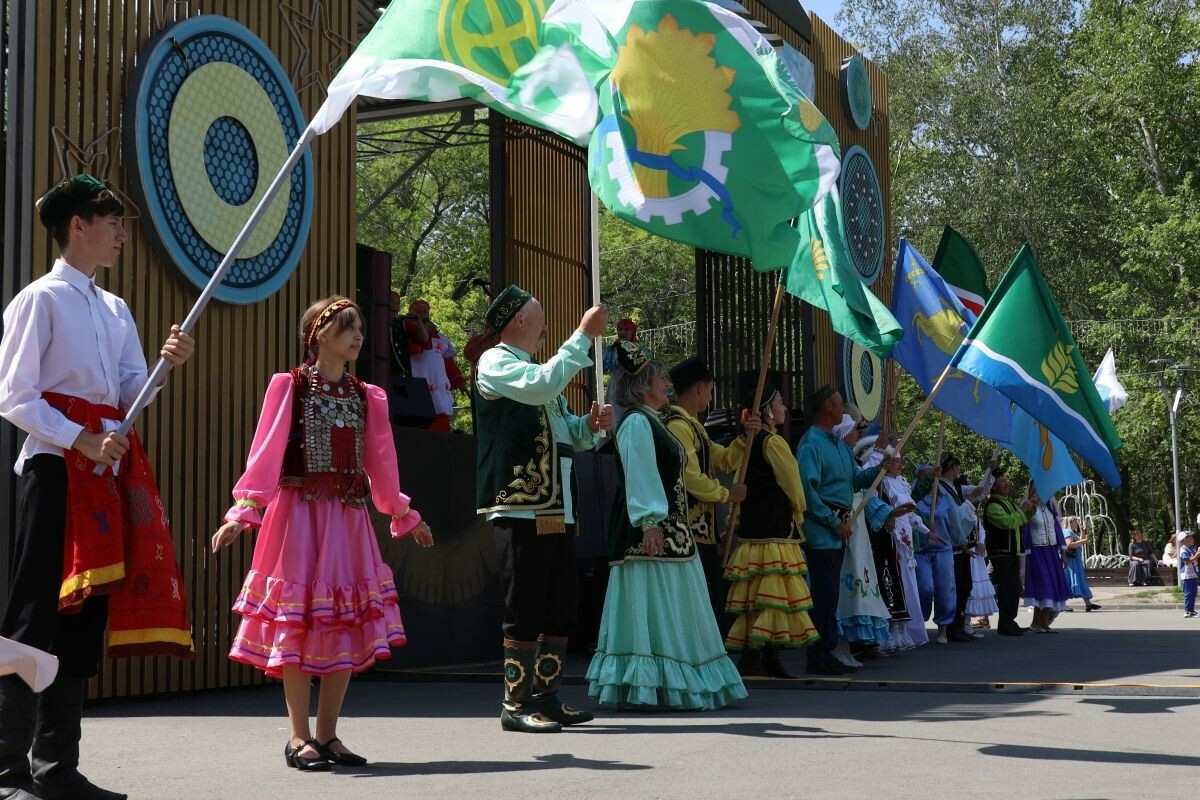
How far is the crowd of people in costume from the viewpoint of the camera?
4723 mm

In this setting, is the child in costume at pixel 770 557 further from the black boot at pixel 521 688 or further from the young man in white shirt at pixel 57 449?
the young man in white shirt at pixel 57 449

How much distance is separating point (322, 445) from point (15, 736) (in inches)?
65.3

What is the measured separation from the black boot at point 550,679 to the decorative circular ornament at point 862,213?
11.0 m

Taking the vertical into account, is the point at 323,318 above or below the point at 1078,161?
below

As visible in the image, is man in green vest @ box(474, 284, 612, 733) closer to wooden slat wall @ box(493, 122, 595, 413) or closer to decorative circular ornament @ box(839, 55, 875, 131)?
wooden slat wall @ box(493, 122, 595, 413)

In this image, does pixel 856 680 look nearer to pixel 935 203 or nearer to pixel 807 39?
pixel 807 39

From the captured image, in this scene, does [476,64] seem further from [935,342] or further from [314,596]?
[935,342]

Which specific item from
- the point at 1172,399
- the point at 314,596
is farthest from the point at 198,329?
the point at 1172,399

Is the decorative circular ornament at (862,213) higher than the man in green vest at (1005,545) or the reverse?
higher

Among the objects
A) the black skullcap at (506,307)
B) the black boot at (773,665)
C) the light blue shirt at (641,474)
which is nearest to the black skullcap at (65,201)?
the black skullcap at (506,307)

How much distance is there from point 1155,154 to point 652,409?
3356 cm

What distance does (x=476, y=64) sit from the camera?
6.46 m

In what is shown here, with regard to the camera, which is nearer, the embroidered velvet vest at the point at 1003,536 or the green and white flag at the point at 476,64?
the green and white flag at the point at 476,64

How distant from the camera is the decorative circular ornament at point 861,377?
1769 cm
